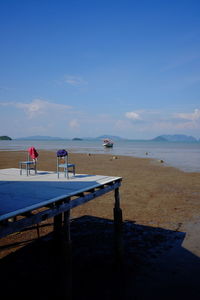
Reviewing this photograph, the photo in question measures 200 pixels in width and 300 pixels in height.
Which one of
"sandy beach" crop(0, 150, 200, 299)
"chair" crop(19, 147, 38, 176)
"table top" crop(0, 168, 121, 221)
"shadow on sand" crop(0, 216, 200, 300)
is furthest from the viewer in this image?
"chair" crop(19, 147, 38, 176)

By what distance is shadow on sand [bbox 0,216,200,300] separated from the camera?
593 cm

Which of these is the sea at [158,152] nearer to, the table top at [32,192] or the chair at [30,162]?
the chair at [30,162]

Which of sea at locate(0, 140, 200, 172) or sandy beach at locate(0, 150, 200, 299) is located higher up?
sea at locate(0, 140, 200, 172)

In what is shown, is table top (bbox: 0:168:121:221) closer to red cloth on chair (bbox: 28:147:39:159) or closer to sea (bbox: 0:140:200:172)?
red cloth on chair (bbox: 28:147:39:159)

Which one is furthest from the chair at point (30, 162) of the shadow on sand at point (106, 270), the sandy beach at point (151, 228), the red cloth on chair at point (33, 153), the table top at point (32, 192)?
the shadow on sand at point (106, 270)

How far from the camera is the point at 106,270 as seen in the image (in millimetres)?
6969

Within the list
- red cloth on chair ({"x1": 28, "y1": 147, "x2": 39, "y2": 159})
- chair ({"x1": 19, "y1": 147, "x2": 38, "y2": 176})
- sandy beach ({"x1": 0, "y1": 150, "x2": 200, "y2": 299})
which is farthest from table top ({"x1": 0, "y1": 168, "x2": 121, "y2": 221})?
red cloth on chair ({"x1": 28, "y1": 147, "x2": 39, "y2": 159})

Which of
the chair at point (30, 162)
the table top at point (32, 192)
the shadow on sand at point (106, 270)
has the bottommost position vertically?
the shadow on sand at point (106, 270)

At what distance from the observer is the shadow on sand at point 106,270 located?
593 cm

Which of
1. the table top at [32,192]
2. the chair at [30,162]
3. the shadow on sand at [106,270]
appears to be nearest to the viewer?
the table top at [32,192]

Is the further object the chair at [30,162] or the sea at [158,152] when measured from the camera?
the sea at [158,152]

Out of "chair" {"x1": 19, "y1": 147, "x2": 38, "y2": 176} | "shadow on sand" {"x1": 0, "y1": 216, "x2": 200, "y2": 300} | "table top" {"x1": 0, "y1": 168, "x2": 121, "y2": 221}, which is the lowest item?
"shadow on sand" {"x1": 0, "y1": 216, "x2": 200, "y2": 300}

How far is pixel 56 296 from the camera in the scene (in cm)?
545

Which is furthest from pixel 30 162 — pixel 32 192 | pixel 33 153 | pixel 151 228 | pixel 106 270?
pixel 151 228
